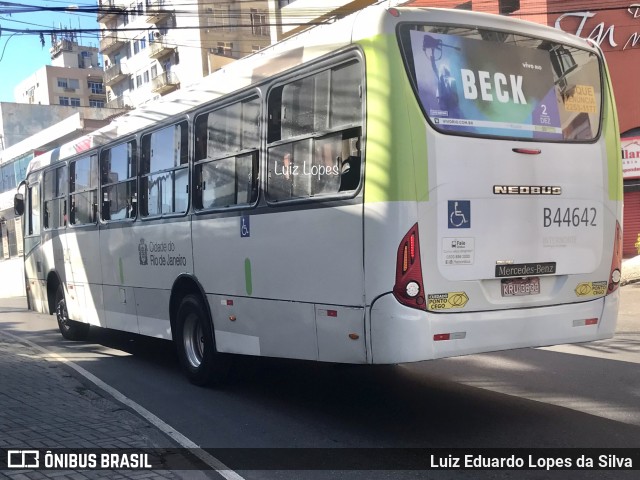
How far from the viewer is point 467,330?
17.3 feet

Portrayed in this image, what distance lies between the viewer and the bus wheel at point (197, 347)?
24.5 ft

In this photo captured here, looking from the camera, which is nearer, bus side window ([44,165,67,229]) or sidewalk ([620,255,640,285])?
bus side window ([44,165,67,229])

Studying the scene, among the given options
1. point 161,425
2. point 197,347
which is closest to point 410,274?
point 161,425

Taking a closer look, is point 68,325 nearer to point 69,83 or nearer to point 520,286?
point 520,286

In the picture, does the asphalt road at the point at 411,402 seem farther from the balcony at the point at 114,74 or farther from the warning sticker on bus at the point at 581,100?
the balcony at the point at 114,74

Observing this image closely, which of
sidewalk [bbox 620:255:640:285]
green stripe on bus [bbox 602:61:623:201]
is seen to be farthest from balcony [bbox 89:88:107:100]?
green stripe on bus [bbox 602:61:623:201]

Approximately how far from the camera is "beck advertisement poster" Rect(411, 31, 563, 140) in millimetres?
5320

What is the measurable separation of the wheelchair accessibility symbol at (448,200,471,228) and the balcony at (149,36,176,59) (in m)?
47.3

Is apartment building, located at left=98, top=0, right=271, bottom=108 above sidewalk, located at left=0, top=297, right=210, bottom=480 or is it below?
above

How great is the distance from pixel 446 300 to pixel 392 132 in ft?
4.34

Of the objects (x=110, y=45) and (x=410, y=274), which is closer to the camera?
(x=410, y=274)

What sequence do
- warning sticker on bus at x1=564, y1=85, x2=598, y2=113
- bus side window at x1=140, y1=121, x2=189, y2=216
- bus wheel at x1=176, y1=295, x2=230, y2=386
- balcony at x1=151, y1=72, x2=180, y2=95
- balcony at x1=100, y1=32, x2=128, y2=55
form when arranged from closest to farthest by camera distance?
warning sticker on bus at x1=564, y1=85, x2=598, y2=113 < bus wheel at x1=176, y1=295, x2=230, y2=386 < bus side window at x1=140, y1=121, x2=189, y2=216 < balcony at x1=151, y1=72, x2=180, y2=95 < balcony at x1=100, y1=32, x2=128, y2=55

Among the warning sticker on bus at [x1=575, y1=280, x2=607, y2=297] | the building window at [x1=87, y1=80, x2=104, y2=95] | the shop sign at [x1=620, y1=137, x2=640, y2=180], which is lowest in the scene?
the warning sticker on bus at [x1=575, y1=280, x2=607, y2=297]

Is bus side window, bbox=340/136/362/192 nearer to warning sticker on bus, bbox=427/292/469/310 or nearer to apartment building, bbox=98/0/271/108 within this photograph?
warning sticker on bus, bbox=427/292/469/310
